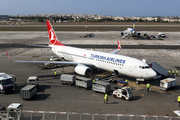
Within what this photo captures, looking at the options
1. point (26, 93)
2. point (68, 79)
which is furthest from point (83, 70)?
point (26, 93)

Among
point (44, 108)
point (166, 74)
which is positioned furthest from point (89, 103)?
point (166, 74)

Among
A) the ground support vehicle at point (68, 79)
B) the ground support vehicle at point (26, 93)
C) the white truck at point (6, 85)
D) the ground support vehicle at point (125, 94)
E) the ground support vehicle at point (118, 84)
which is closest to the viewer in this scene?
the ground support vehicle at point (26, 93)

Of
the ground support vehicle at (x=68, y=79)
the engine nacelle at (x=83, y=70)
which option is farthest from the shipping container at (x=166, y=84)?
the ground support vehicle at (x=68, y=79)

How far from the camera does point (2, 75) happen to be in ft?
94.5

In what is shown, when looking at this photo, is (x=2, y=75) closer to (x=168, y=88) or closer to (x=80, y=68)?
(x=80, y=68)

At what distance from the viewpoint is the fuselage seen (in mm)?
28834

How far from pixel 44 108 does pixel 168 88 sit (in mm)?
19693

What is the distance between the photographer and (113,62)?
104 ft

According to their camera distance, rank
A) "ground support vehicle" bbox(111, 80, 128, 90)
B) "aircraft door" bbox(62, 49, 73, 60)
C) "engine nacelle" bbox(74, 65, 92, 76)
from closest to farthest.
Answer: "ground support vehicle" bbox(111, 80, 128, 90)
"engine nacelle" bbox(74, 65, 92, 76)
"aircraft door" bbox(62, 49, 73, 60)

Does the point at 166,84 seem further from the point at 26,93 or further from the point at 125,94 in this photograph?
the point at 26,93

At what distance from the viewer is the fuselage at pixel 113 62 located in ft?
94.6

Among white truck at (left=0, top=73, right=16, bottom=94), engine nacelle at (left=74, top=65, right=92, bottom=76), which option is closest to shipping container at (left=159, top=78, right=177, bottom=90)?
engine nacelle at (left=74, top=65, right=92, bottom=76)

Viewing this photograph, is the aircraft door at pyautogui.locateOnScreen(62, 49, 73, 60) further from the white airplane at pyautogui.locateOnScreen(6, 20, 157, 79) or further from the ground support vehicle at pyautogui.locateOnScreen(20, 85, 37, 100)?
the ground support vehicle at pyautogui.locateOnScreen(20, 85, 37, 100)

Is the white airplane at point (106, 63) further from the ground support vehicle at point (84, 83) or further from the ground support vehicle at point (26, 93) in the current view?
the ground support vehicle at point (26, 93)
